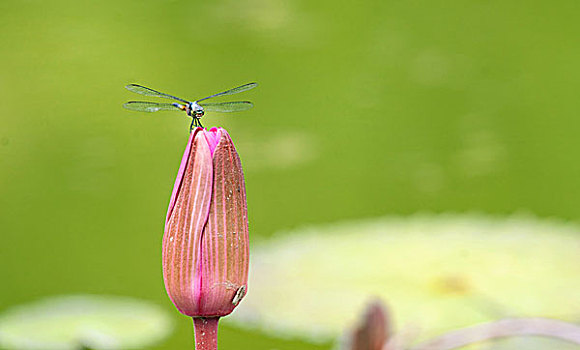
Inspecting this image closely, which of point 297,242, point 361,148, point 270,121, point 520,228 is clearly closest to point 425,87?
point 361,148

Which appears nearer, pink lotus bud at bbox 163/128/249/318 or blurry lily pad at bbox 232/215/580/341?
pink lotus bud at bbox 163/128/249/318

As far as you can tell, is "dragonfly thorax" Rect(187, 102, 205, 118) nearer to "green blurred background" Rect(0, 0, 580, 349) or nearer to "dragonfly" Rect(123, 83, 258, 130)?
"dragonfly" Rect(123, 83, 258, 130)

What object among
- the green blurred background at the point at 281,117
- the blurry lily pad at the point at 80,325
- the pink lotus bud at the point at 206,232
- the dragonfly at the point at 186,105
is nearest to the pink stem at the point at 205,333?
the pink lotus bud at the point at 206,232

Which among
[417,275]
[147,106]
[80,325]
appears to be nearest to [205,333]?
[147,106]

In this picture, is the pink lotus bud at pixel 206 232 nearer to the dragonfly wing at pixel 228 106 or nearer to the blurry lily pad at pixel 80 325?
the dragonfly wing at pixel 228 106

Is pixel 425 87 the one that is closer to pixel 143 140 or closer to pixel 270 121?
pixel 270 121

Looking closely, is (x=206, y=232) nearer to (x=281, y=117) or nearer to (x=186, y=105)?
→ (x=186, y=105)

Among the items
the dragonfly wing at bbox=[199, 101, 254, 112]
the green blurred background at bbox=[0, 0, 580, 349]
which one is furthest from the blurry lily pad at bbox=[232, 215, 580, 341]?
the dragonfly wing at bbox=[199, 101, 254, 112]
